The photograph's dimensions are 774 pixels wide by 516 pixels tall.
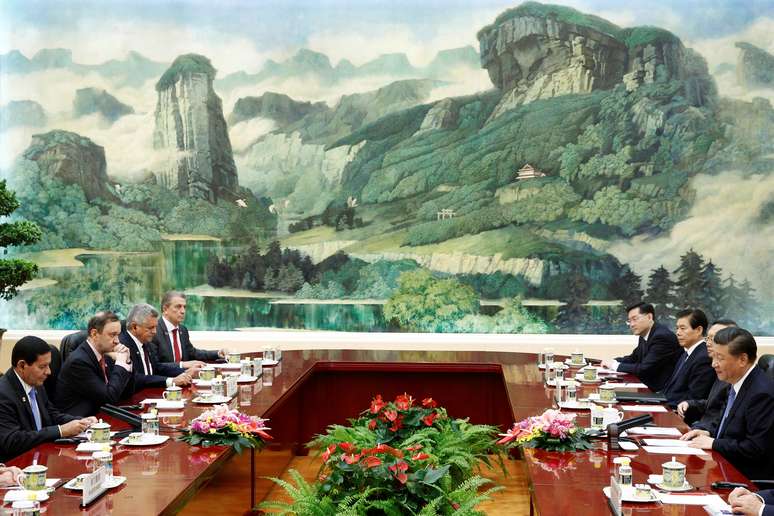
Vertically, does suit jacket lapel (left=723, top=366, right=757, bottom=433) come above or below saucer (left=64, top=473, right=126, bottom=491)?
above

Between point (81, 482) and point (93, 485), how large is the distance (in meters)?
0.13

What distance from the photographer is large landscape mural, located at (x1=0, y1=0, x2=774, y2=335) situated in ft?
31.4

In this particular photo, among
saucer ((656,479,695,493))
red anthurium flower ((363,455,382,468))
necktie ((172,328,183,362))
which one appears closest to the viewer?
saucer ((656,479,695,493))

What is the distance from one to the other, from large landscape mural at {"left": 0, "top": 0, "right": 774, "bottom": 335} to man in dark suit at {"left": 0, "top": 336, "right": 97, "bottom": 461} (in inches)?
211

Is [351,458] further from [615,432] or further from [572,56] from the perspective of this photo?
[572,56]

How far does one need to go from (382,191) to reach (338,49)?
1.53m

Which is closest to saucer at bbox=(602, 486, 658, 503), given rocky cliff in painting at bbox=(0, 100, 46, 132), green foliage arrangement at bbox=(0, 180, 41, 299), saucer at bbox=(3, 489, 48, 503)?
saucer at bbox=(3, 489, 48, 503)

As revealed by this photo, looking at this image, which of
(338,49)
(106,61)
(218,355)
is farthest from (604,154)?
(106,61)

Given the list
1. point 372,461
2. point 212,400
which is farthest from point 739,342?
point 212,400

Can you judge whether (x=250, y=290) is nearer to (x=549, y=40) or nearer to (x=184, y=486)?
(x=549, y=40)

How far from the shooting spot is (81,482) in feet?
11.3

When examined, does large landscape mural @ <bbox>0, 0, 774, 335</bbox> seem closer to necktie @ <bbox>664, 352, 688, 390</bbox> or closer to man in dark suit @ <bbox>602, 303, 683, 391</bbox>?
man in dark suit @ <bbox>602, 303, 683, 391</bbox>

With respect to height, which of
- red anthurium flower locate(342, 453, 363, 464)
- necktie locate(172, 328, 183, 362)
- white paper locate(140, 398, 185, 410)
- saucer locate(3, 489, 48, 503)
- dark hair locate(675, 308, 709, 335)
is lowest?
red anthurium flower locate(342, 453, 363, 464)

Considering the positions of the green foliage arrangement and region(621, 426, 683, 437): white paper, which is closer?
region(621, 426, 683, 437): white paper
